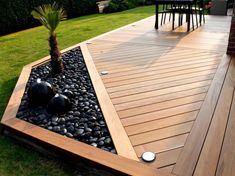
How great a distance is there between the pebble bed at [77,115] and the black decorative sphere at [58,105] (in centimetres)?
5

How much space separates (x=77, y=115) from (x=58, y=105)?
0.22m

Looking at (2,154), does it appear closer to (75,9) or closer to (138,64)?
(138,64)

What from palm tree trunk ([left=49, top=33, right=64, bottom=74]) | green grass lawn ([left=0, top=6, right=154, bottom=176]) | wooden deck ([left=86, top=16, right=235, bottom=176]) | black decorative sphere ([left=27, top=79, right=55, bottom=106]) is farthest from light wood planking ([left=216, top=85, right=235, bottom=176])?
palm tree trunk ([left=49, top=33, right=64, bottom=74])

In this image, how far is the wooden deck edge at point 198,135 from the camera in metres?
1.71

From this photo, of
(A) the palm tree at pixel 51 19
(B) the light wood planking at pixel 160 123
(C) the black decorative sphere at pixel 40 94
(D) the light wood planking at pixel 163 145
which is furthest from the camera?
(A) the palm tree at pixel 51 19

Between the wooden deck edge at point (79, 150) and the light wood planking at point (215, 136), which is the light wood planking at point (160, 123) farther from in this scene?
the wooden deck edge at point (79, 150)

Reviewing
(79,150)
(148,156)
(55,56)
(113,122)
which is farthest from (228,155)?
(55,56)

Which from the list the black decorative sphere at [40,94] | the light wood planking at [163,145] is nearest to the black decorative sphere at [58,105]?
the black decorative sphere at [40,94]

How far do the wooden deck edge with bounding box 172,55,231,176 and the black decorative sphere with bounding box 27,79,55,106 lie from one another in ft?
5.04

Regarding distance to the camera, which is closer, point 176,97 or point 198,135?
point 198,135

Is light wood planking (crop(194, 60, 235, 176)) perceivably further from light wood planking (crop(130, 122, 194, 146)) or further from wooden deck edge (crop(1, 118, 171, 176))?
wooden deck edge (crop(1, 118, 171, 176))

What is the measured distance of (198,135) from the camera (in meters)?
2.01

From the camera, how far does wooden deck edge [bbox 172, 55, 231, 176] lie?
1710 mm

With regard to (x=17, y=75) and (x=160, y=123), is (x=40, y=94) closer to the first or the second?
(x=160, y=123)
